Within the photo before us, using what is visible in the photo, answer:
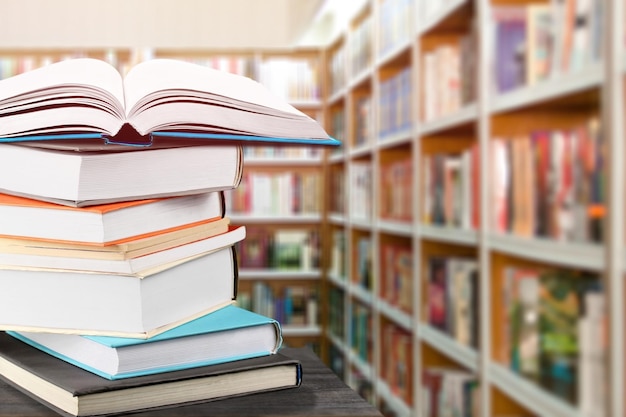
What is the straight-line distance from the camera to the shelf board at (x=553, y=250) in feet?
4.50

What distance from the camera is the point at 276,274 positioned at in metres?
4.46

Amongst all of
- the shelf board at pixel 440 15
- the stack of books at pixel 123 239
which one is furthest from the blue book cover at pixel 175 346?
the shelf board at pixel 440 15

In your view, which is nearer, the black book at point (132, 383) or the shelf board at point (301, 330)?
the black book at point (132, 383)

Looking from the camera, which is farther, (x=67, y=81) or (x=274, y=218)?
(x=274, y=218)

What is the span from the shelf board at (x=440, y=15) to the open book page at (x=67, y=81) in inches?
64.2

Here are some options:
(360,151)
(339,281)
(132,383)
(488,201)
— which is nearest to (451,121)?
(488,201)

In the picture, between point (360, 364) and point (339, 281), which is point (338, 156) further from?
point (360, 364)

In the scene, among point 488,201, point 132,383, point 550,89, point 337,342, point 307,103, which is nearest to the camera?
point 132,383

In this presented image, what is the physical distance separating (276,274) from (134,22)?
175cm

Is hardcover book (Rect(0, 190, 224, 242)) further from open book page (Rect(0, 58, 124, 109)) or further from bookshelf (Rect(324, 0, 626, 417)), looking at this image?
bookshelf (Rect(324, 0, 626, 417))

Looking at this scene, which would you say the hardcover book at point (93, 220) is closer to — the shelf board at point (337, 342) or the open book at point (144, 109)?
the open book at point (144, 109)

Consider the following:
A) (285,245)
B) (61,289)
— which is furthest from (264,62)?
(61,289)

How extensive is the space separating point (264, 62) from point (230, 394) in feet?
13.8

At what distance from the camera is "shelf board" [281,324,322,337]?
4.48 metres
